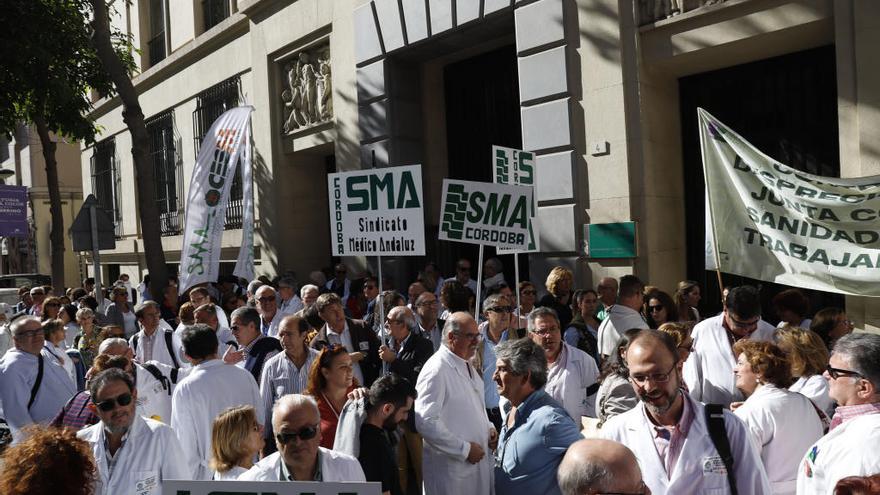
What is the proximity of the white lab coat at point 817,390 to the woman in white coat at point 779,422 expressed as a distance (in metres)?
0.47

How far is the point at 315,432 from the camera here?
359 centimetres

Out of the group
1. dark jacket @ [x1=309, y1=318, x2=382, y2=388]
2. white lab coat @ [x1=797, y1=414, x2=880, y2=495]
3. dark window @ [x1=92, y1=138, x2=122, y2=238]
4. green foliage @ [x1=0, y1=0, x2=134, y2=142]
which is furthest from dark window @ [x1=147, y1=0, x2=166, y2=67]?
white lab coat @ [x1=797, y1=414, x2=880, y2=495]

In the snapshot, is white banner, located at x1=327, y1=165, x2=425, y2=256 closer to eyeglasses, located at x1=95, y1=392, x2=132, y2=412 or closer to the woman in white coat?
eyeglasses, located at x1=95, y1=392, x2=132, y2=412

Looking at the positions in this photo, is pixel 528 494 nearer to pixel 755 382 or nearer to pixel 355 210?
pixel 755 382

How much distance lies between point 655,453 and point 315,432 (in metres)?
1.47

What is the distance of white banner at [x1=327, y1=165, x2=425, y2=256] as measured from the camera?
727 cm

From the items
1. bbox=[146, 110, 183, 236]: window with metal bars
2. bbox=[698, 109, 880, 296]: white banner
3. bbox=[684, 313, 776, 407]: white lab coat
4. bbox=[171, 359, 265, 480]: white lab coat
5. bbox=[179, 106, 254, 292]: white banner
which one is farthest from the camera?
bbox=[146, 110, 183, 236]: window with metal bars

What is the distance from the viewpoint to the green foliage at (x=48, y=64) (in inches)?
645

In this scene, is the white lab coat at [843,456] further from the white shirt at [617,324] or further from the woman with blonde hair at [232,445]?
the white shirt at [617,324]

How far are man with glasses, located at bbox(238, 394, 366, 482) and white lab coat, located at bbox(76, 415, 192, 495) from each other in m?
0.90

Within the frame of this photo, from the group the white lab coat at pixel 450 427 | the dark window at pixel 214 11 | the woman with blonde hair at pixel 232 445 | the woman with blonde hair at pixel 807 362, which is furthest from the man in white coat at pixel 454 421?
the dark window at pixel 214 11

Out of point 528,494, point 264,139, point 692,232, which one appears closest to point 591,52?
point 692,232

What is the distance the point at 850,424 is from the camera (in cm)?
337

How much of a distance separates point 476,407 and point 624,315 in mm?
2046
